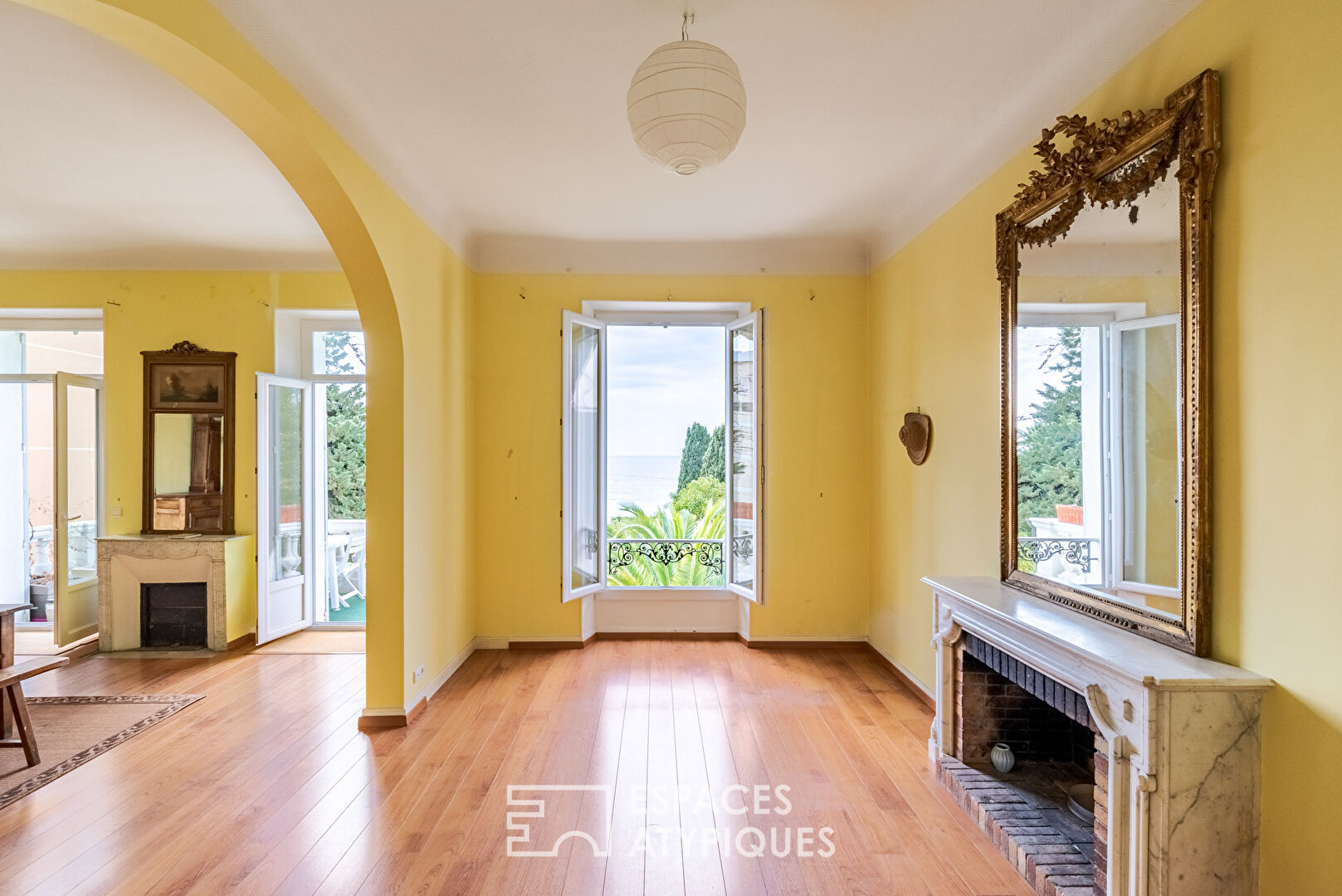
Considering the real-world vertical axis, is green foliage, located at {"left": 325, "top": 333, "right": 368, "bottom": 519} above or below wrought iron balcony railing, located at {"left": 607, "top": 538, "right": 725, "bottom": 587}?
above

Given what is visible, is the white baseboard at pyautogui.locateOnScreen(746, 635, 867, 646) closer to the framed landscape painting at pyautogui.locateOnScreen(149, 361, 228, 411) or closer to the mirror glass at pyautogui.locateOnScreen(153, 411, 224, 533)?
the mirror glass at pyautogui.locateOnScreen(153, 411, 224, 533)

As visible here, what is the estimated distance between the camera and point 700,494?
7469 mm

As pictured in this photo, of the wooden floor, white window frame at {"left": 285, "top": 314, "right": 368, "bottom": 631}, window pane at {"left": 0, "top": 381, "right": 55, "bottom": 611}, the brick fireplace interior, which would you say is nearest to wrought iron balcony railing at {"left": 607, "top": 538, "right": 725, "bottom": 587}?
the wooden floor

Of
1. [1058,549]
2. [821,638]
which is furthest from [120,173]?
[821,638]

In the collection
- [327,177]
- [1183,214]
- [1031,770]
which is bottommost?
[1031,770]

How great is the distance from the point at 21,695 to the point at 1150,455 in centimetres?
481

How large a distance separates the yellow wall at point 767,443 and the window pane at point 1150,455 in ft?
9.27

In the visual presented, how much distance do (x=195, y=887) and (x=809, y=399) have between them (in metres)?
4.26

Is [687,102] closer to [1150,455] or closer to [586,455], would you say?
[1150,455]

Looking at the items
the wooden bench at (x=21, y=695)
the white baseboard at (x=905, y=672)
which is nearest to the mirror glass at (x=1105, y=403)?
the white baseboard at (x=905, y=672)

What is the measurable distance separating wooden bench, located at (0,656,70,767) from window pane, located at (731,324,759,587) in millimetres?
3958

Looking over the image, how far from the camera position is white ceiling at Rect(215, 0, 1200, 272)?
2295 millimetres

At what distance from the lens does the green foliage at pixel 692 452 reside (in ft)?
24.8

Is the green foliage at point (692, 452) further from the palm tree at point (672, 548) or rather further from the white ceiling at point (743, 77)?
the white ceiling at point (743, 77)
